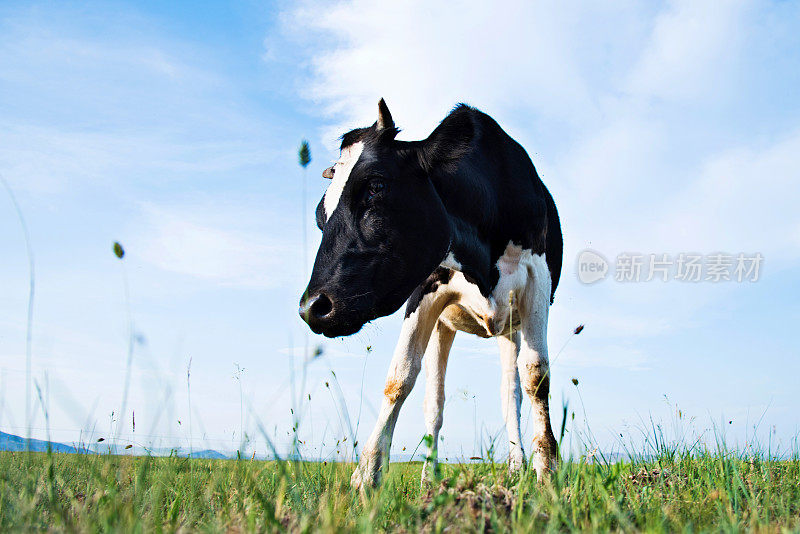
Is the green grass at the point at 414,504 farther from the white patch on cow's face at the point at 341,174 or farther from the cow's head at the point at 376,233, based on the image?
the white patch on cow's face at the point at 341,174

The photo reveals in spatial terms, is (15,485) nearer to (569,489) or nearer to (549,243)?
(569,489)

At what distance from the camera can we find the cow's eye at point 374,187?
4.66 meters

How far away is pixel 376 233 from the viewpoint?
14.9 ft

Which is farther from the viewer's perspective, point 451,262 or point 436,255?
point 451,262

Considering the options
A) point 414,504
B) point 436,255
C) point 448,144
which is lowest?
point 414,504

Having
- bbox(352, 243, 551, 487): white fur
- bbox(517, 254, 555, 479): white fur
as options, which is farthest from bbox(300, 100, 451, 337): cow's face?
bbox(517, 254, 555, 479): white fur

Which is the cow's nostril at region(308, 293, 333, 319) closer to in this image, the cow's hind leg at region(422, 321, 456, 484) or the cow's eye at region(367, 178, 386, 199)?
the cow's eye at region(367, 178, 386, 199)

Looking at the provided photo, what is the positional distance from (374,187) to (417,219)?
1.27ft

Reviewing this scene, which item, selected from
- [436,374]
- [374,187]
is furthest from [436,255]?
[436,374]

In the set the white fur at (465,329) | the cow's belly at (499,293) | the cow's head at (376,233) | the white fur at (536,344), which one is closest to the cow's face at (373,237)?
the cow's head at (376,233)

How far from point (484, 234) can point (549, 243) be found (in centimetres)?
134

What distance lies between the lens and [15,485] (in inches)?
138

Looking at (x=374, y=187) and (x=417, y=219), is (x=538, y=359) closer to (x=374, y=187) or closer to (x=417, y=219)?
(x=417, y=219)

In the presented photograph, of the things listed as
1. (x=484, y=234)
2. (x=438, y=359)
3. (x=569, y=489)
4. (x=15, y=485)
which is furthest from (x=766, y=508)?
(x=15, y=485)
